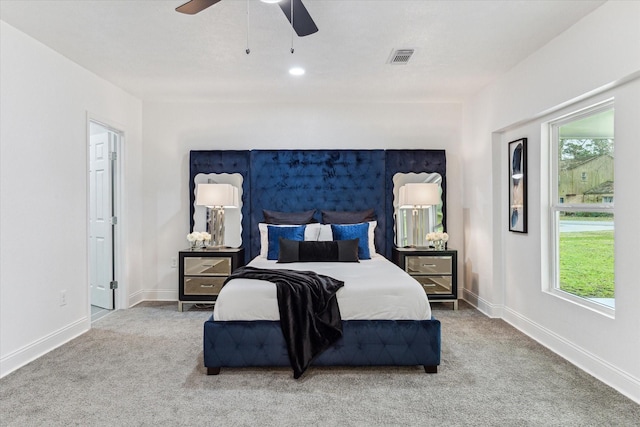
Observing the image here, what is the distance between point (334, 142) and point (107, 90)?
268 centimetres

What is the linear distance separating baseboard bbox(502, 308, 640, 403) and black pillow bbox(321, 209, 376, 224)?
192 centimetres

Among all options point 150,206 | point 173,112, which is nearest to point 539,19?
point 173,112

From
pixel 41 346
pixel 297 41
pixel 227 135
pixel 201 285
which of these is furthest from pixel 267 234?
pixel 41 346

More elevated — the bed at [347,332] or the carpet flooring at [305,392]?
the bed at [347,332]

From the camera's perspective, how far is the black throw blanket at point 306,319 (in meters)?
2.98

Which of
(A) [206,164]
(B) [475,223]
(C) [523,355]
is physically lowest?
(C) [523,355]

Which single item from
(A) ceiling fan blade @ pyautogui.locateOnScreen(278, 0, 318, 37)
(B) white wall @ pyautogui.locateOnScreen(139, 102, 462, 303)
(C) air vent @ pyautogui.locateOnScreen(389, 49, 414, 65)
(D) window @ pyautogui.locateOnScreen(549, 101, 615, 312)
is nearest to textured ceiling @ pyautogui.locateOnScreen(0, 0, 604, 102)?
(C) air vent @ pyautogui.locateOnScreen(389, 49, 414, 65)

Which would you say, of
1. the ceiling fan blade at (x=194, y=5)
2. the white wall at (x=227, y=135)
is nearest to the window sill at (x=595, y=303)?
the white wall at (x=227, y=135)

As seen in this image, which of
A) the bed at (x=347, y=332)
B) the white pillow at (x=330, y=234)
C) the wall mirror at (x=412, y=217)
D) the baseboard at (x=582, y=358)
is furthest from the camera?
the wall mirror at (x=412, y=217)

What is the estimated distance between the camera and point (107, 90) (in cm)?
460

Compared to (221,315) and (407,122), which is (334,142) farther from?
(221,315)

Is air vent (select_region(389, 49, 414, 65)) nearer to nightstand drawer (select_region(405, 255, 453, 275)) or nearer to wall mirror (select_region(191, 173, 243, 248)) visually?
nightstand drawer (select_region(405, 255, 453, 275))

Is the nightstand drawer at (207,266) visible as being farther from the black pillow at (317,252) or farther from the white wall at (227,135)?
the black pillow at (317,252)

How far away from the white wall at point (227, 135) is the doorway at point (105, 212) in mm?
509
